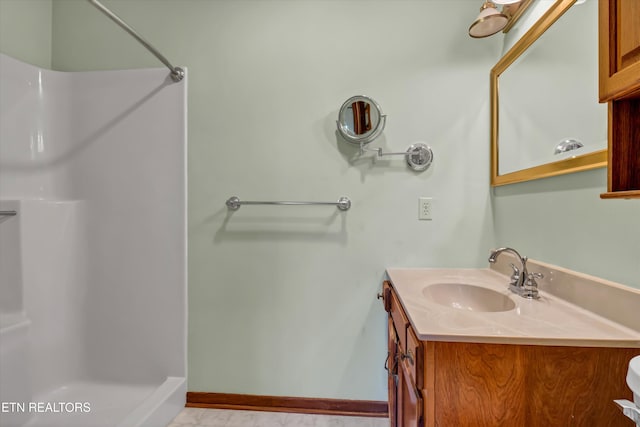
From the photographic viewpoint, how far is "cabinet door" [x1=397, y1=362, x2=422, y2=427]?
75 cm

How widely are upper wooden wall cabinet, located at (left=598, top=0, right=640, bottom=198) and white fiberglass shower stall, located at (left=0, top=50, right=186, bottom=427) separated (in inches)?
61.2

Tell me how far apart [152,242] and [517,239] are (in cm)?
181

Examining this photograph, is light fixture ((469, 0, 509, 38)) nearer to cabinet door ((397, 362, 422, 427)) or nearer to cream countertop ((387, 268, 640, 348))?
cream countertop ((387, 268, 640, 348))

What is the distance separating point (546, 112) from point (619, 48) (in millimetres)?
622

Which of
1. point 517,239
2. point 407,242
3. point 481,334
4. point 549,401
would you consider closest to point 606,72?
point 481,334

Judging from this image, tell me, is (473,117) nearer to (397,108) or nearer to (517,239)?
(397,108)

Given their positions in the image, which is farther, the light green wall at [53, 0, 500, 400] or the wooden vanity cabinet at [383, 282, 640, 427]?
the light green wall at [53, 0, 500, 400]

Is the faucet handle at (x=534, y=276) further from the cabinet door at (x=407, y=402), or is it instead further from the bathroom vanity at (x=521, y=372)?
the cabinet door at (x=407, y=402)

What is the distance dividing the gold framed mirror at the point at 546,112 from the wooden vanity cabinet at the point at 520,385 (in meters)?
0.59

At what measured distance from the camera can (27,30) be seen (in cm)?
159

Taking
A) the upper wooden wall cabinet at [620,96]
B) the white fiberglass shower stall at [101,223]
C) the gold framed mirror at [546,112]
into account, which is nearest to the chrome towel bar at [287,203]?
the white fiberglass shower stall at [101,223]

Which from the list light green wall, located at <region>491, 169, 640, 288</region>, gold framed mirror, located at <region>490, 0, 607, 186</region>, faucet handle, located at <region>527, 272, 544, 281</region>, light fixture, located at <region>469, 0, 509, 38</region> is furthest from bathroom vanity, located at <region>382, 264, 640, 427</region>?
light fixture, located at <region>469, 0, 509, 38</region>

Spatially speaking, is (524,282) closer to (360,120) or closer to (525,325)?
(525,325)

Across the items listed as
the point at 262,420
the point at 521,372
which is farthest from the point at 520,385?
the point at 262,420
